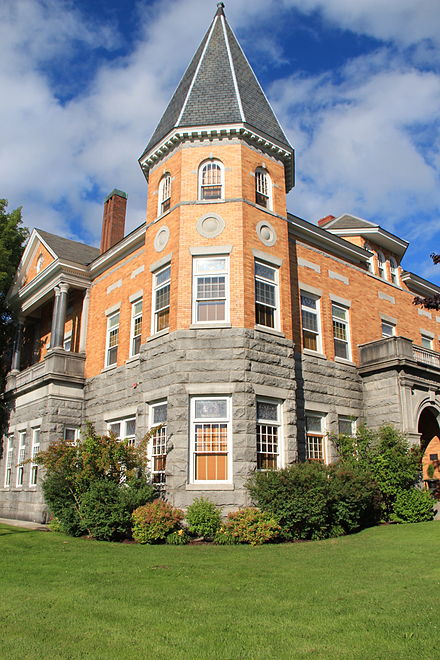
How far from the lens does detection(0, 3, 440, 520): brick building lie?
16500 millimetres

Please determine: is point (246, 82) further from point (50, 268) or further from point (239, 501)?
point (239, 501)

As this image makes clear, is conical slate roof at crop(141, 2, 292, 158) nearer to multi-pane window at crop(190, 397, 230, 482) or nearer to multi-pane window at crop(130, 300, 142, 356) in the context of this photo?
multi-pane window at crop(130, 300, 142, 356)

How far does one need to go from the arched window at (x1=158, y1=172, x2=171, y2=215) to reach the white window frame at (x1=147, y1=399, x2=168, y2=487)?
7.18 m

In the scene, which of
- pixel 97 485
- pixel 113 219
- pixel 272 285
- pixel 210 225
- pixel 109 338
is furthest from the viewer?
pixel 113 219

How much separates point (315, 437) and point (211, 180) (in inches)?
379

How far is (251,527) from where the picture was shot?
1389 centimetres

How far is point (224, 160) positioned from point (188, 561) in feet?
43.2

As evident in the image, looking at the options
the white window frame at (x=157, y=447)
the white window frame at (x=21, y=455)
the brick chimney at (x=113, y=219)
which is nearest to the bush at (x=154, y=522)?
the white window frame at (x=157, y=447)

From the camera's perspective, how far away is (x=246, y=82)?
69.9ft

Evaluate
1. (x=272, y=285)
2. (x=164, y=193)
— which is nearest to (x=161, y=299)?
(x=272, y=285)

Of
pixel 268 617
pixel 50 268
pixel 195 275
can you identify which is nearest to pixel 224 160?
pixel 195 275

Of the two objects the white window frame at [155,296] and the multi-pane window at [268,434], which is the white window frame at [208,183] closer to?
the white window frame at [155,296]

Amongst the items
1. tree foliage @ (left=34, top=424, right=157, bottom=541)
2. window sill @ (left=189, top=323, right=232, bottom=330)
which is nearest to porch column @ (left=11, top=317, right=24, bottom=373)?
tree foliage @ (left=34, top=424, right=157, bottom=541)

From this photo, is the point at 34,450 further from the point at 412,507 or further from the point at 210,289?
the point at 412,507
